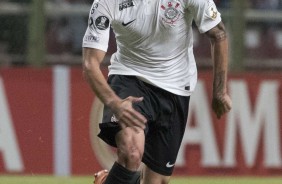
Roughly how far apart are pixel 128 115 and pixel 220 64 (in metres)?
1.14

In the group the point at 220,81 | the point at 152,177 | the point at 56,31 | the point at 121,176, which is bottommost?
the point at 56,31

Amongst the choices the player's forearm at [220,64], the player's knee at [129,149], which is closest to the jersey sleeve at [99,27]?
the player's knee at [129,149]

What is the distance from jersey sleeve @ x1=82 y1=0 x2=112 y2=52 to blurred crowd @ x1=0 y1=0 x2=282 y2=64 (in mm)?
6126

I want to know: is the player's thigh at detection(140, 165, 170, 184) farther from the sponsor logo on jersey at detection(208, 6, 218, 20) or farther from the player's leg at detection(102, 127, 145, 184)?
the sponsor logo on jersey at detection(208, 6, 218, 20)

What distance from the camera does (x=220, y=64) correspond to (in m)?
7.40

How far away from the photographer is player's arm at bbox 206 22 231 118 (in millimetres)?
7348

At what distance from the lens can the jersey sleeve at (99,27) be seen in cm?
689

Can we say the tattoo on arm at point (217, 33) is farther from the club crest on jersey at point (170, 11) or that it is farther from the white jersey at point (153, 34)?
the club crest on jersey at point (170, 11)

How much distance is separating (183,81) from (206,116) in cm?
456

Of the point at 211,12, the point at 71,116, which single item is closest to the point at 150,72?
the point at 211,12

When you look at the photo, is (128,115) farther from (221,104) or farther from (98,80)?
(221,104)

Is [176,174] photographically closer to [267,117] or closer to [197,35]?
[267,117]

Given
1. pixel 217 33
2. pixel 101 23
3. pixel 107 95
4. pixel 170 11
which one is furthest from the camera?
pixel 217 33

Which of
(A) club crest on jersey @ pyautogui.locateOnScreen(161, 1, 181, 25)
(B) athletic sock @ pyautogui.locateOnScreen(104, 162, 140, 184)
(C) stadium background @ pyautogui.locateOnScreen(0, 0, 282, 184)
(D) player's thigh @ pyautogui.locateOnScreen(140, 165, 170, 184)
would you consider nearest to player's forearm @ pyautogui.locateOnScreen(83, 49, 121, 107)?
(B) athletic sock @ pyautogui.locateOnScreen(104, 162, 140, 184)
